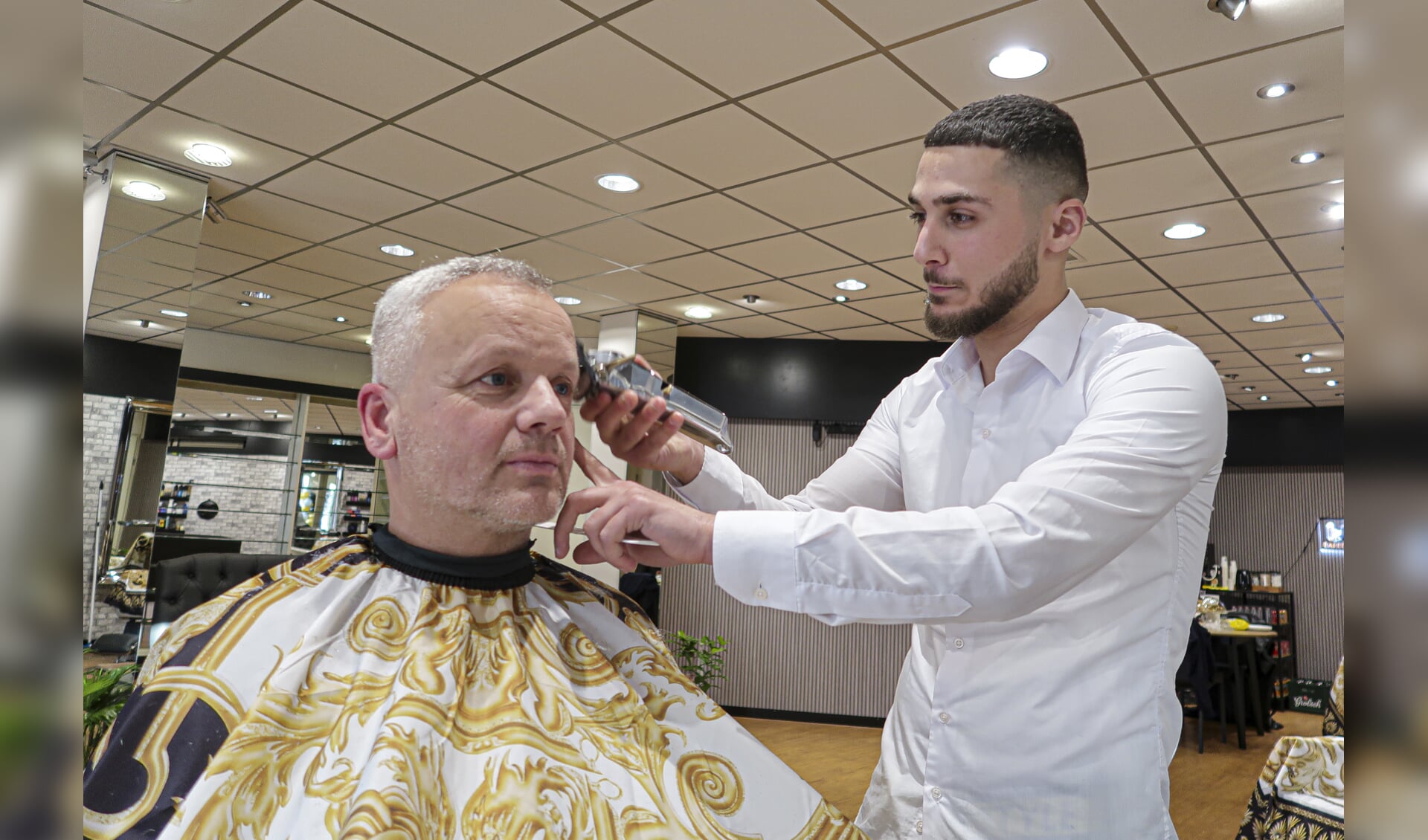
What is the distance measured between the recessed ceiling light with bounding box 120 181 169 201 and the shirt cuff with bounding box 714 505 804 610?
478cm

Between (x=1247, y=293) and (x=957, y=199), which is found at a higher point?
(x=1247, y=293)

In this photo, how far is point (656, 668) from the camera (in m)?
1.34

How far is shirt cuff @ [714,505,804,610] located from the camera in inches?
40.6

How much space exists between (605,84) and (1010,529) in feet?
9.85

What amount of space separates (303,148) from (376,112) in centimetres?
65

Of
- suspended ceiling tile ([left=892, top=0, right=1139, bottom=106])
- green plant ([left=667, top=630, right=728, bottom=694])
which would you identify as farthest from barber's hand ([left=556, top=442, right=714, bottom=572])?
green plant ([left=667, top=630, right=728, bottom=694])

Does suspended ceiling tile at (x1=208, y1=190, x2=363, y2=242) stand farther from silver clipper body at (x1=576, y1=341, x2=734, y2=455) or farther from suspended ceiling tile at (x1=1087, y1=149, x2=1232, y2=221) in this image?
silver clipper body at (x1=576, y1=341, x2=734, y2=455)

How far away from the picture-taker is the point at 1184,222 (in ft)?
15.4

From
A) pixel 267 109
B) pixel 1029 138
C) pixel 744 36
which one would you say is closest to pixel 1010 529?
pixel 1029 138

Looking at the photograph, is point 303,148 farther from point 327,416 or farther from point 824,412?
point 824,412

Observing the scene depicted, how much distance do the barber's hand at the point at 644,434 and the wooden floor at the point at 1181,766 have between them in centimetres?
307

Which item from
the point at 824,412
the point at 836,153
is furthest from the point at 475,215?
the point at 824,412

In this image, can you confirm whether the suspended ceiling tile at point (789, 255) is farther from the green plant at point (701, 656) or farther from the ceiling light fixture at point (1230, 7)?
the green plant at point (701, 656)

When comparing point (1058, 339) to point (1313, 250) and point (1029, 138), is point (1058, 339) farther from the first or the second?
point (1313, 250)
